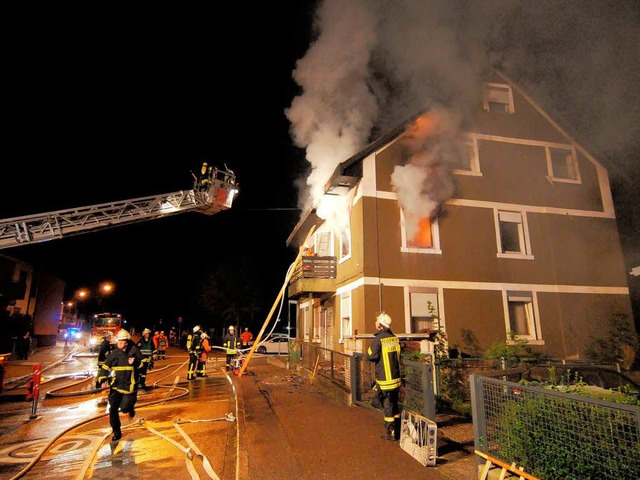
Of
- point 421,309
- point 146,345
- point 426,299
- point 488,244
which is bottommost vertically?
point 146,345

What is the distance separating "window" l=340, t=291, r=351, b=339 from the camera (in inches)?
499

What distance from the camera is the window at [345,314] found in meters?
12.7

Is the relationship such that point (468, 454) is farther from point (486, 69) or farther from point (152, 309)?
point (152, 309)

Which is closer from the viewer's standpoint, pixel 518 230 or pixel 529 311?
pixel 529 311

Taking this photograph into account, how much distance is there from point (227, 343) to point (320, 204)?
6.28 meters

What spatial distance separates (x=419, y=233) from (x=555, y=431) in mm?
9564

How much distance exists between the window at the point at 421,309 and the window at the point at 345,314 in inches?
83.7

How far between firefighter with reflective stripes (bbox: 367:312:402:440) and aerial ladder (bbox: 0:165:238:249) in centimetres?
1179

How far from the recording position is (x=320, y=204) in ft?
47.5

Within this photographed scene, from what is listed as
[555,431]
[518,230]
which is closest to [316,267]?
[518,230]

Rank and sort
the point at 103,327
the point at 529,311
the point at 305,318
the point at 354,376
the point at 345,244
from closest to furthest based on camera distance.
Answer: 1. the point at 354,376
2. the point at 529,311
3. the point at 345,244
4. the point at 305,318
5. the point at 103,327

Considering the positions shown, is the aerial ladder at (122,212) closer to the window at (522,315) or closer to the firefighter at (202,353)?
the firefighter at (202,353)

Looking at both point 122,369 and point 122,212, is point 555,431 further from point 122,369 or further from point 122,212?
point 122,212

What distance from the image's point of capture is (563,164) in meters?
14.5
